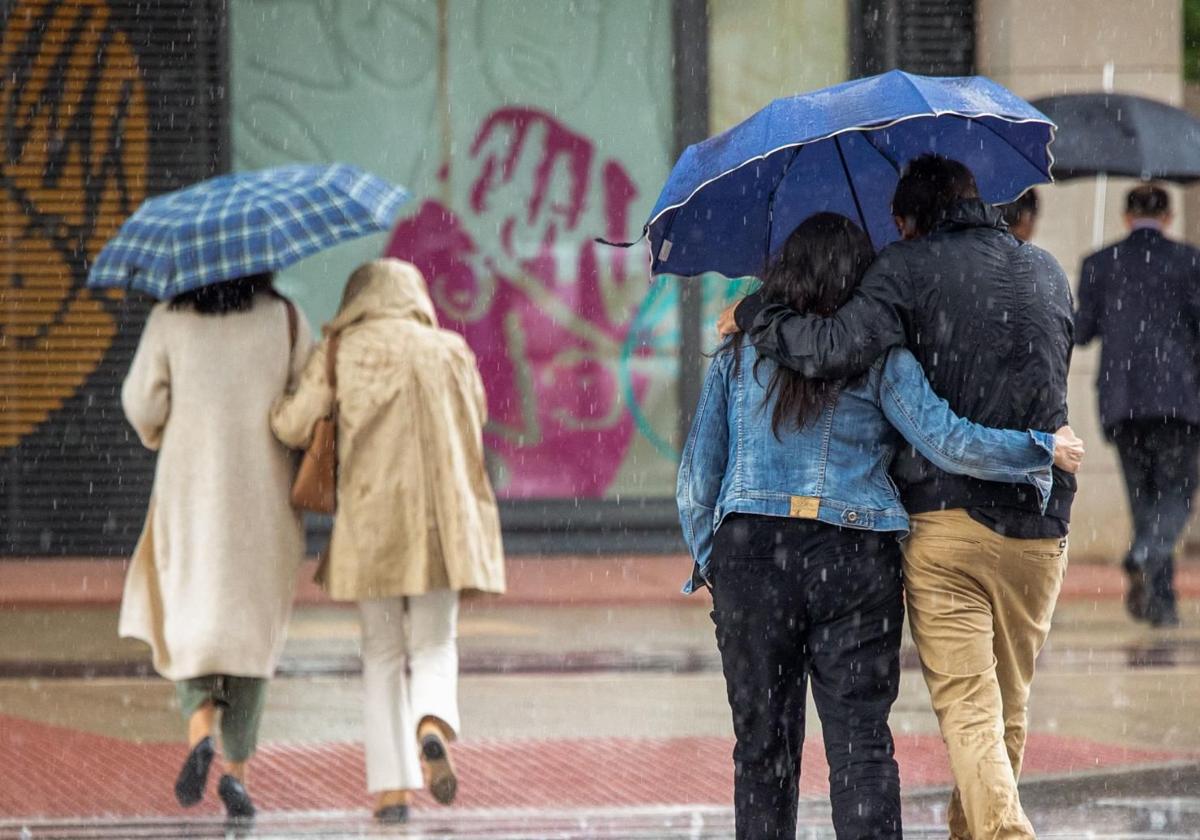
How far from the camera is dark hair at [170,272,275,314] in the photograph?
6.66m

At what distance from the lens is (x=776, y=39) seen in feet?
46.3

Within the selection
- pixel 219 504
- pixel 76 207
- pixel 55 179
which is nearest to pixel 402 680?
pixel 219 504

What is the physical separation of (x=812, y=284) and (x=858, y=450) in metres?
0.40

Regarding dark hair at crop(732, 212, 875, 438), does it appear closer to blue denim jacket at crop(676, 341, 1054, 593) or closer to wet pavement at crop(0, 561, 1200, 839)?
blue denim jacket at crop(676, 341, 1054, 593)

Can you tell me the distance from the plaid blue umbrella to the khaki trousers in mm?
2525

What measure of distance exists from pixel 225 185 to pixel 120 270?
499 mm

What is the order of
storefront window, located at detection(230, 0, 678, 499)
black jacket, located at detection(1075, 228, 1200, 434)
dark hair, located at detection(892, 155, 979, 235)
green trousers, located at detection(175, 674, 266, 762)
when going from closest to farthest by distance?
dark hair, located at detection(892, 155, 979, 235) < green trousers, located at detection(175, 674, 266, 762) < black jacket, located at detection(1075, 228, 1200, 434) < storefront window, located at detection(230, 0, 678, 499)

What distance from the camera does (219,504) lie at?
6.61 metres

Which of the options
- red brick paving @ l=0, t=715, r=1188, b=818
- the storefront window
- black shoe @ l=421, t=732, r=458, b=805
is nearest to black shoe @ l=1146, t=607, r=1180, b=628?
red brick paving @ l=0, t=715, r=1188, b=818

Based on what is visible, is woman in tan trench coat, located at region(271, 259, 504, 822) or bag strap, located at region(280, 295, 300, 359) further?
bag strap, located at region(280, 295, 300, 359)

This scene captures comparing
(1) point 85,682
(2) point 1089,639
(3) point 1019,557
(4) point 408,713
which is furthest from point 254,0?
(3) point 1019,557

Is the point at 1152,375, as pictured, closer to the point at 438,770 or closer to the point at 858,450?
the point at 438,770

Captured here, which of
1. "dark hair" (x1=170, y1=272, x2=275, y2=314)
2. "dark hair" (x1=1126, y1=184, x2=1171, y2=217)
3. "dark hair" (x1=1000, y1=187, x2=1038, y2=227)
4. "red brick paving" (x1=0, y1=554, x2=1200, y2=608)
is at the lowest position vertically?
"red brick paving" (x1=0, y1=554, x2=1200, y2=608)

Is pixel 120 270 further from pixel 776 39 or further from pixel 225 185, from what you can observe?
pixel 776 39
